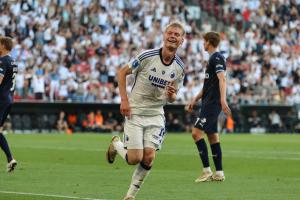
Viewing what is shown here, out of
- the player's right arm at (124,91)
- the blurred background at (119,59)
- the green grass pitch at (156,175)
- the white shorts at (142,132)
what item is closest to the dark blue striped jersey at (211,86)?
the green grass pitch at (156,175)

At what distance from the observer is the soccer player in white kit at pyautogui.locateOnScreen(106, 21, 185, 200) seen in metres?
11.7

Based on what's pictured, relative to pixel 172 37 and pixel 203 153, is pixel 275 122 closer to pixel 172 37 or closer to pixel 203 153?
pixel 203 153

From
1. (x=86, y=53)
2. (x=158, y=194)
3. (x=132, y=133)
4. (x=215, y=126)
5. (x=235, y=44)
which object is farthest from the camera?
(x=235, y=44)

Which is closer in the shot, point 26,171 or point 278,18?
point 26,171

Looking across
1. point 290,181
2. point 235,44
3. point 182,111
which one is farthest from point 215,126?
point 235,44

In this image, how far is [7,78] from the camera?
1675 cm

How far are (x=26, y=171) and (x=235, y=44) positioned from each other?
2862cm

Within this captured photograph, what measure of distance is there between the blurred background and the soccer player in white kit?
2497 cm

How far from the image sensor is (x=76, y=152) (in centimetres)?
2328

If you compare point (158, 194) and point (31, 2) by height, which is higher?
point (31, 2)

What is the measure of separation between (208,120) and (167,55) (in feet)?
13.7

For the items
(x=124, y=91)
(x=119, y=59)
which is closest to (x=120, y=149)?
(x=124, y=91)

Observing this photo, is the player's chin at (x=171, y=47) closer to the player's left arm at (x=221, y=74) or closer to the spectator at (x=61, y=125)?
the player's left arm at (x=221, y=74)

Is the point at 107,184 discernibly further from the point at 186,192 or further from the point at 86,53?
the point at 86,53
